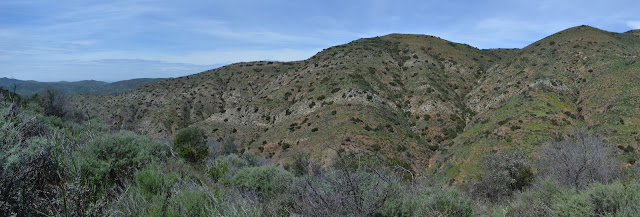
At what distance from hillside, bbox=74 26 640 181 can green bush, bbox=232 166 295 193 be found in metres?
8.13

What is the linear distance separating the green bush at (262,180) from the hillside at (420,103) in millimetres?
8126

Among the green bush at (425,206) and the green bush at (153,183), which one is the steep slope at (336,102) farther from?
the green bush at (153,183)

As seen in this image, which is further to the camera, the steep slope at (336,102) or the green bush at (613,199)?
the steep slope at (336,102)

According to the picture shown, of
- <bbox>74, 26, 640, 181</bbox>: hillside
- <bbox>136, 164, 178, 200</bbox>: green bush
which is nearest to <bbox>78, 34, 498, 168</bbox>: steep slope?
<bbox>74, 26, 640, 181</bbox>: hillside

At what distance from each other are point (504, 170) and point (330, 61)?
164 feet

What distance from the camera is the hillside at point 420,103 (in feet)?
105

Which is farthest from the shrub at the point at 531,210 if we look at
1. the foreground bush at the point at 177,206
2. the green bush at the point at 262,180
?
the foreground bush at the point at 177,206

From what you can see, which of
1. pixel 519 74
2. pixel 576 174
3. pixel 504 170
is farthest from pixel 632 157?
pixel 519 74

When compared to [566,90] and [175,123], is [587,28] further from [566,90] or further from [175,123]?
[175,123]

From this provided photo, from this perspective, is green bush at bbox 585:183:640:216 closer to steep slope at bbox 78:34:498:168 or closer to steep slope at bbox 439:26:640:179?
steep slope at bbox 78:34:498:168

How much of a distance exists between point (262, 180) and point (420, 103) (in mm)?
43694

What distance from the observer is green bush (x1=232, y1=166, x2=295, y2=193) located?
28.0ft

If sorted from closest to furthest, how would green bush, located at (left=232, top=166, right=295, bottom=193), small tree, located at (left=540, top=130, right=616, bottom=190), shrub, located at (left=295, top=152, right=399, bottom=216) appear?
1. shrub, located at (left=295, top=152, right=399, bottom=216)
2. green bush, located at (left=232, top=166, right=295, bottom=193)
3. small tree, located at (left=540, top=130, right=616, bottom=190)

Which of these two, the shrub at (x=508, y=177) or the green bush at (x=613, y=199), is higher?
the green bush at (x=613, y=199)
